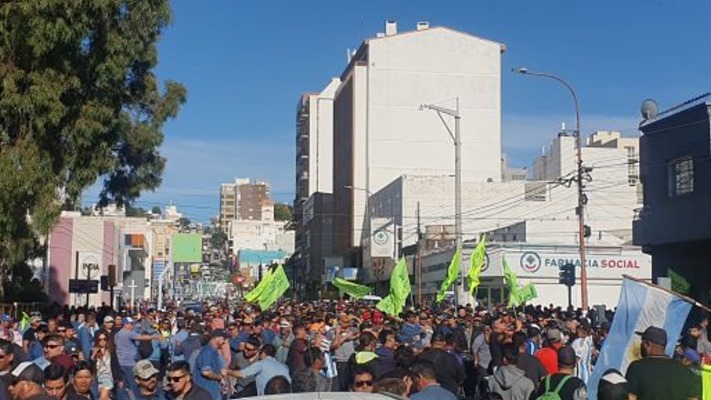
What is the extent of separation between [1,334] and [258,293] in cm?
1387

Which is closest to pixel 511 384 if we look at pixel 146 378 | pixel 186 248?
pixel 146 378

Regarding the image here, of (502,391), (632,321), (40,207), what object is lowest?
(502,391)

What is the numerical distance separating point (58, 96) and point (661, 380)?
52.1 ft

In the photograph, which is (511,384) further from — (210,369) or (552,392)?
(210,369)

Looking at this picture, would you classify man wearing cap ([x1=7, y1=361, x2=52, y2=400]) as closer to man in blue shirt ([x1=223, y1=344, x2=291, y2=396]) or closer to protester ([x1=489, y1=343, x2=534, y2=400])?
man in blue shirt ([x1=223, y1=344, x2=291, y2=396])

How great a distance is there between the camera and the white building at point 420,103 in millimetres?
78875

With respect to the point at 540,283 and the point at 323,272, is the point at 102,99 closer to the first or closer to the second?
the point at 540,283

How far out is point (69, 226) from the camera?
5953cm

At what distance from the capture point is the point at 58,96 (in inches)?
811

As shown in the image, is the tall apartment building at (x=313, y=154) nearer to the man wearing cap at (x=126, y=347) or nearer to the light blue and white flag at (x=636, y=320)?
the man wearing cap at (x=126, y=347)

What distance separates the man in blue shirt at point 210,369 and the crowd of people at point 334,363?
19mm

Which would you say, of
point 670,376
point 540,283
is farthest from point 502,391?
point 540,283

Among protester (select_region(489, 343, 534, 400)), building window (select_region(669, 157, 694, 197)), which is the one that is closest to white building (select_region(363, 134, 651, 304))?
building window (select_region(669, 157, 694, 197))

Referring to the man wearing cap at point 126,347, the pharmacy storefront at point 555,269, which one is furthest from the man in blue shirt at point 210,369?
the pharmacy storefront at point 555,269
